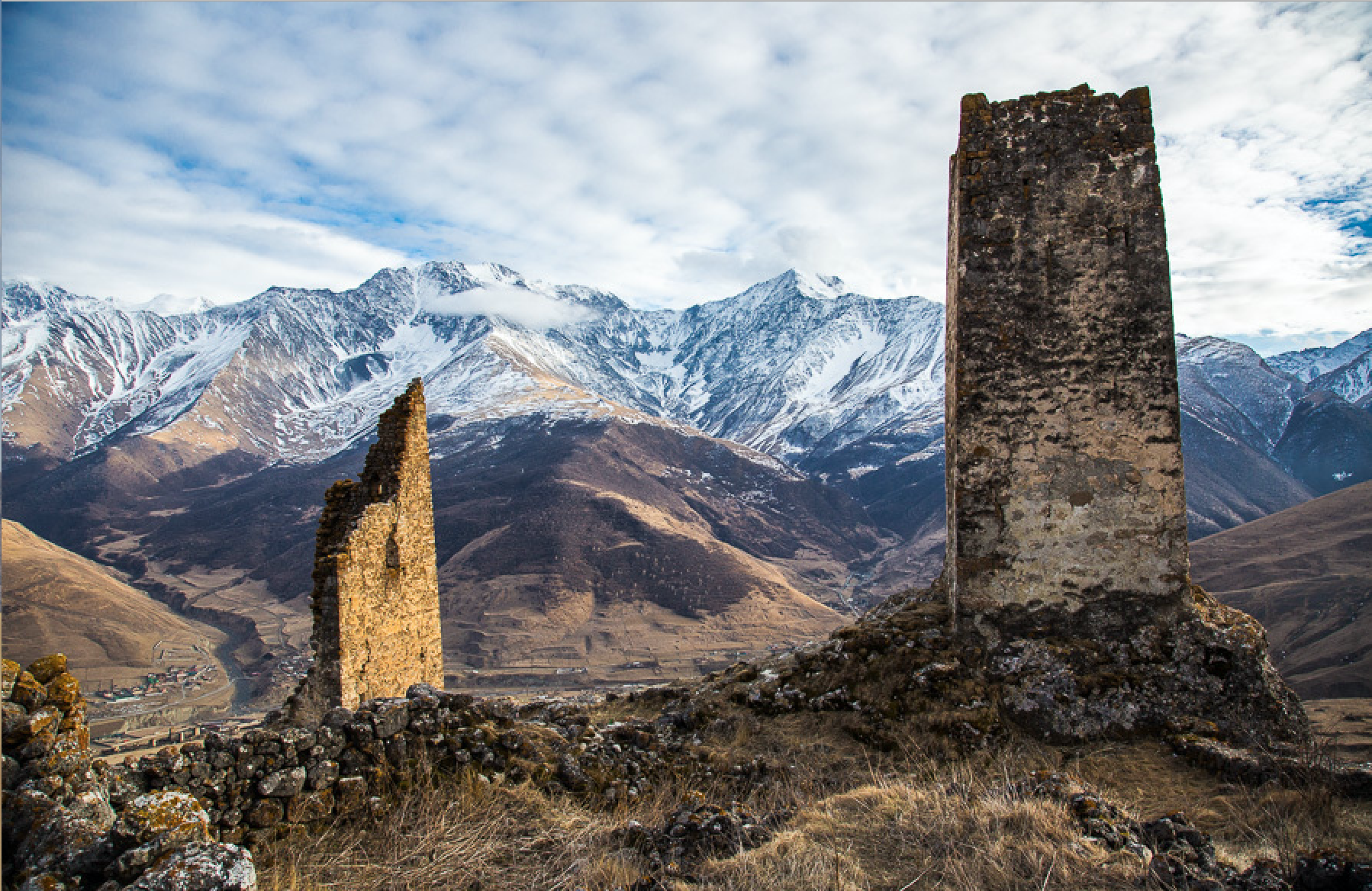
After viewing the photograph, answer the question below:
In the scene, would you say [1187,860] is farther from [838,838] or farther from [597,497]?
[597,497]

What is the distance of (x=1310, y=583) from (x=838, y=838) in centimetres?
5112

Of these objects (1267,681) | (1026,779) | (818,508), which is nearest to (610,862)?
(1026,779)

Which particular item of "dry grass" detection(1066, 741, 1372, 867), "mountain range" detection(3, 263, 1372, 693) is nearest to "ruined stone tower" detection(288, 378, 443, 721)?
"dry grass" detection(1066, 741, 1372, 867)

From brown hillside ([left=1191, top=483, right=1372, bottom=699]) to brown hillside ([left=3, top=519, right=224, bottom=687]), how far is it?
2458 inches

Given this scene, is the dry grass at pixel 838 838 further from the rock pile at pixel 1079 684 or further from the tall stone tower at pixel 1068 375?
the tall stone tower at pixel 1068 375

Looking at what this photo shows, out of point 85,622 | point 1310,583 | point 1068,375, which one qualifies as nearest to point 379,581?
point 1068,375

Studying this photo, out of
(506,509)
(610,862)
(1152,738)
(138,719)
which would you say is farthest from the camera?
(506,509)

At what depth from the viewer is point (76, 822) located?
368 centimetres

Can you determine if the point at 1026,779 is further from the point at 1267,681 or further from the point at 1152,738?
the point at 1267,681

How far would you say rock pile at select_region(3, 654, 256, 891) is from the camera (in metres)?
3.53

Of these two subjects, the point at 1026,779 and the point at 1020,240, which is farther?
the point at 1020,240

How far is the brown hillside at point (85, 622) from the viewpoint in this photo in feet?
174

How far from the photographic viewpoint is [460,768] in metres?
5.62

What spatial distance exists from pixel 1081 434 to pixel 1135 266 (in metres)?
1.64
